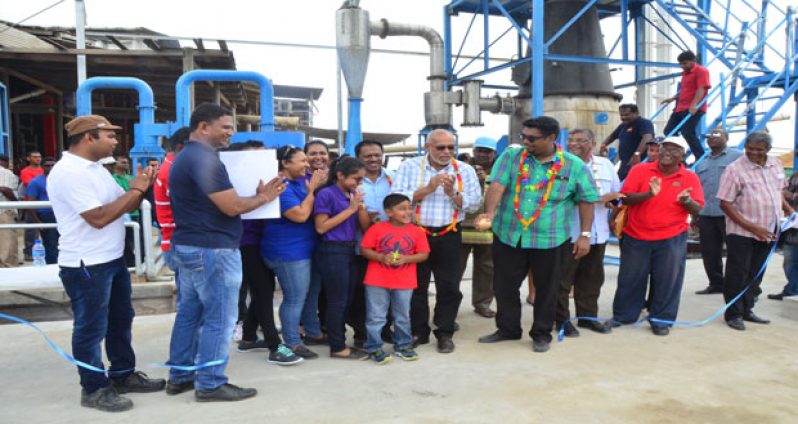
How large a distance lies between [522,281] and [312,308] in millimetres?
1687

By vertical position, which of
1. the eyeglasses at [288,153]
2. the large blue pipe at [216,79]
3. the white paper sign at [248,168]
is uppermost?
the large blue pipe at [216,79]

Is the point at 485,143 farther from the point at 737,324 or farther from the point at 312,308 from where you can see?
the point at 737,324

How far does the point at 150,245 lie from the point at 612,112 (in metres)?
10.6

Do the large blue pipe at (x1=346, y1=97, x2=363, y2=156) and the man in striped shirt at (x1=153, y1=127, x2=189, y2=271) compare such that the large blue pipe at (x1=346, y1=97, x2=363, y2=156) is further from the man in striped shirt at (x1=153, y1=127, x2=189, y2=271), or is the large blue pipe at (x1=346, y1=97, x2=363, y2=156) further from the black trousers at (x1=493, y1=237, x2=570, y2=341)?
the man in striped shirt at (x1=153, y1=127, x2=189, y2=271)

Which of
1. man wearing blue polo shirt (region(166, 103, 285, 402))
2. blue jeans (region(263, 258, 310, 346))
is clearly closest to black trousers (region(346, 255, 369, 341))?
blue jeans (region(263, 258, 310, 346))

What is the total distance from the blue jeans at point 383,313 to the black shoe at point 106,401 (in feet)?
5.38

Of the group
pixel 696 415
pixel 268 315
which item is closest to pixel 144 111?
pixel 268 315

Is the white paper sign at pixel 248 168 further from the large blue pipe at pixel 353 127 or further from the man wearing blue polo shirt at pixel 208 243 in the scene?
the large blue pipe at pixel 353 127

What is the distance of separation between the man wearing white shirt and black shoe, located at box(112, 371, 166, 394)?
321cm

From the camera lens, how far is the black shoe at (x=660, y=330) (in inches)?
203

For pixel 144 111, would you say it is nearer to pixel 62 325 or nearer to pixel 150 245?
pixel 150 245

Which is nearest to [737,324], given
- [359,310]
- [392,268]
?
[392,268]

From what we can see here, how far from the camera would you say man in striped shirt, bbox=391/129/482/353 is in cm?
468

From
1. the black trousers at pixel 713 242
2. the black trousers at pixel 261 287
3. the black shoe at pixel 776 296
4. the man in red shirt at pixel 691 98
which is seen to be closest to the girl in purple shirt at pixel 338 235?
the black trousers at pixel 261 287
